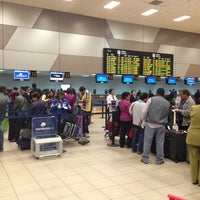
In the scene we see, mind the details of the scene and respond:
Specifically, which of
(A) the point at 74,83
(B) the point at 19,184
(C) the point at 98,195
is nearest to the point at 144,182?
(C) the point at 98,195

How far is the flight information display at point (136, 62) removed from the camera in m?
9.85

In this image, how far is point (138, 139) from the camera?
19.6 ft

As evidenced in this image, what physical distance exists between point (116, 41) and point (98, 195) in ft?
24.7

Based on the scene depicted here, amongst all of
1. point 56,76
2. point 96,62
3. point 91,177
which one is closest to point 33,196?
point 91,177

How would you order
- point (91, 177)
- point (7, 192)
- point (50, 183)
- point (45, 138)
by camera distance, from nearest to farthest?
1. point (7, 192)
2. point (50, 183)
3. point (91, 177)
4. point (45, 138)

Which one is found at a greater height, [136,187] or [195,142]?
[195,142]

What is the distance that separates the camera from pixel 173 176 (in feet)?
14.3

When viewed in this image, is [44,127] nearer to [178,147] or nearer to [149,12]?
[178,147]

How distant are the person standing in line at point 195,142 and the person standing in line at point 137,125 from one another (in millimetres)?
1696

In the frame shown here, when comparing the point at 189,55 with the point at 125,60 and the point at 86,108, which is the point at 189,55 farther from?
the point at 86,108

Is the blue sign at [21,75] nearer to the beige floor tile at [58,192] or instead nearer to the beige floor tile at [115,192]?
the beige floor tile at [58,192]

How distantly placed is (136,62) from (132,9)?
2.36m

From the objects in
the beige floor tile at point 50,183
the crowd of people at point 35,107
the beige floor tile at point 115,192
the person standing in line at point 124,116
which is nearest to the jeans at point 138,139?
the person standing in line at point 124,116

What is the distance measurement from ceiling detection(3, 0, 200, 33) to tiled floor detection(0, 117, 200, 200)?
486 centimetres
